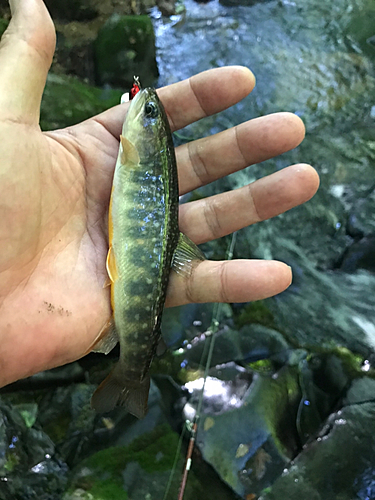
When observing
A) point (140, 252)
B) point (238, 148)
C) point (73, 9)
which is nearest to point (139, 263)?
point (140, 252)

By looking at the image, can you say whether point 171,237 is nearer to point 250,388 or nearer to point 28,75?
point 28,75

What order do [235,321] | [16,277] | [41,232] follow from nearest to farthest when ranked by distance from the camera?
1. [16,277]
2. [41,232]
3. [235,321]

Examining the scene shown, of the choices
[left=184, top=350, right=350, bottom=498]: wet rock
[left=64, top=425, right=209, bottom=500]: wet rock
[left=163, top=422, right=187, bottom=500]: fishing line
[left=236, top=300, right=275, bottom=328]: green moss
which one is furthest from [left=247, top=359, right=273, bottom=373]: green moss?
[left=64, top=425, right=209, bottom=500]: wet rock

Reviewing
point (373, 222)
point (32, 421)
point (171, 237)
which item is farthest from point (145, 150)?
point (373, 222)

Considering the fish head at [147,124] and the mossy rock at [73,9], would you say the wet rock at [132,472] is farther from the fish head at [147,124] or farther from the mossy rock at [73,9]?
the mossy rock at [73,9]

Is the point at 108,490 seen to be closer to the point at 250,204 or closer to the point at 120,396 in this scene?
the point at 120,396

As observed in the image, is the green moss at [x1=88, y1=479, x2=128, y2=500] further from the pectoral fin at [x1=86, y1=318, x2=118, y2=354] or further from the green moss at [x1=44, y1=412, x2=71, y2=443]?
the pectoral fin at [x1=86, y1=318, x2=118, y2=354]
